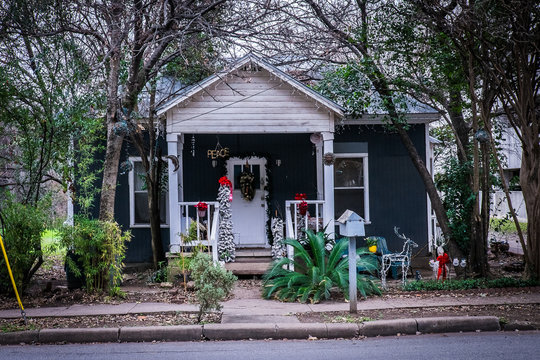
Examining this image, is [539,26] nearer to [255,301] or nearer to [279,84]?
[279,84]

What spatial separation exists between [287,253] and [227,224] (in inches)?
64.3

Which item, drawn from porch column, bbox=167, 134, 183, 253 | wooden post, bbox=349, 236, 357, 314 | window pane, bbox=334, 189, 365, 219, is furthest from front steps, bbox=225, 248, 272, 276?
wooden post, bbox=349, 236, 357, 314

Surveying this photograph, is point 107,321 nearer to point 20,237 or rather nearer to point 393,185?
point 20,237

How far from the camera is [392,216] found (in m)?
14.5

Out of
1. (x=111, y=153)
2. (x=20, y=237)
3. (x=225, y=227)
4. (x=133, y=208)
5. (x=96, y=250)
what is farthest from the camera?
(x=133, y=208)

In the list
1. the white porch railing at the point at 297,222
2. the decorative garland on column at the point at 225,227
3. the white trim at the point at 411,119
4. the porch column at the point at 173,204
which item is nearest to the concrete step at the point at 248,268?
the decorative garland on column at the point at 225,227

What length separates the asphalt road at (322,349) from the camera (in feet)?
20.5

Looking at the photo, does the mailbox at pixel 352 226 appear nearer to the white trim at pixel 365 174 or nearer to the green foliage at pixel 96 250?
the green foliage at pixel 96 250

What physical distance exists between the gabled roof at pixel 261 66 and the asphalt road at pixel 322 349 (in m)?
6.10

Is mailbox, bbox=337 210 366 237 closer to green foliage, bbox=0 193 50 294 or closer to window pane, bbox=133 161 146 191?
green foliage, bbox=0 193 50 294

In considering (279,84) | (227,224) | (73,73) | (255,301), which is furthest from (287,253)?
(73,73)

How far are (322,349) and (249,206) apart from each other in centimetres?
775

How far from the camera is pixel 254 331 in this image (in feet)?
23.9

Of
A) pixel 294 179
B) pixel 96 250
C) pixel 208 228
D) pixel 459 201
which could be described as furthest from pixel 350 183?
pixel 96 250
